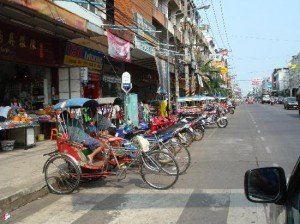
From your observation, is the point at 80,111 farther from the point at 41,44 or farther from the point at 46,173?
the point at 41,44

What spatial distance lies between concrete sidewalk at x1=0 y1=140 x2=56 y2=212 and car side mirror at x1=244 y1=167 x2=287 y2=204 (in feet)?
18.2

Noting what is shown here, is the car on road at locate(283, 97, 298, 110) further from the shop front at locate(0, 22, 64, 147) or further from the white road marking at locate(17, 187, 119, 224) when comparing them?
the white road marking at locate(17, 187, 119, 224)

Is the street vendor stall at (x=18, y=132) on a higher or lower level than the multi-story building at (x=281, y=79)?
lower

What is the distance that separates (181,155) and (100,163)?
7.78 ft

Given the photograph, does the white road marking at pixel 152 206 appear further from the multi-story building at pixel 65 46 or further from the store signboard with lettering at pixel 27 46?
the store signboard with lettering at pixel 27 46

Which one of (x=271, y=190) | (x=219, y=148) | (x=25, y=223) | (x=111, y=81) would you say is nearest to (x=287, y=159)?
(x=219, y=148)

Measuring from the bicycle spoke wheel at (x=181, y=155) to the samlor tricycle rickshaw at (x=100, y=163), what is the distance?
4.22 feet

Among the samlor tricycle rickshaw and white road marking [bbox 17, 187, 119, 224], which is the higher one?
the samlor tricycle rickshaw

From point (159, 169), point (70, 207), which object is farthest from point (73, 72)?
point (70, 207)

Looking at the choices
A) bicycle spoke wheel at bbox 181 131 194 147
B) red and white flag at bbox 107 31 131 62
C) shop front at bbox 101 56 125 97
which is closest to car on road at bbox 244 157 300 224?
bicycle spoke wheel at bbox 181 131 194 147

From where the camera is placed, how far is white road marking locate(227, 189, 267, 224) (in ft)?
20.2

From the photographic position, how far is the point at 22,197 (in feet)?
26.0

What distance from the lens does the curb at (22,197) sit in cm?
743

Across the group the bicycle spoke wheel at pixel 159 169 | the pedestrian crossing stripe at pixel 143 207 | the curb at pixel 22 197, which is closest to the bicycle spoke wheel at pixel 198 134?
the bicycle spoke wheel at pixel 159 169
